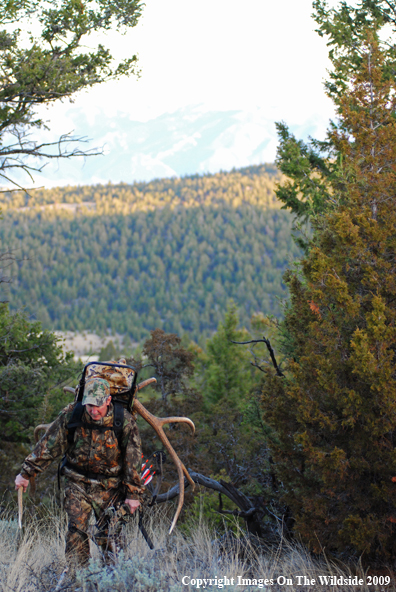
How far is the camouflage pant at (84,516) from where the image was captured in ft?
12.2

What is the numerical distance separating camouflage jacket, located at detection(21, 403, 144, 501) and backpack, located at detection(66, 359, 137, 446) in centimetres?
3

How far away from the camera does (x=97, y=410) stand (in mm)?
3645

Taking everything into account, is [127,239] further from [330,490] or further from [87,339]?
[330,490]

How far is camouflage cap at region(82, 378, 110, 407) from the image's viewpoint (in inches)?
140

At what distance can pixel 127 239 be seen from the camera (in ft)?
541

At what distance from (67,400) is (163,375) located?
233 cm

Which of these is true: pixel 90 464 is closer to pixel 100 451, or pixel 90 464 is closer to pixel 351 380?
pixel 100 451

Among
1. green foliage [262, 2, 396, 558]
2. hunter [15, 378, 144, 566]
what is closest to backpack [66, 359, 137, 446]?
hunter [15, 378, 144, 566]

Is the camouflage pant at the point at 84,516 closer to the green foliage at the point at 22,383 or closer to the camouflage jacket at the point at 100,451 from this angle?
the camouflage jacket at the point at 100,451

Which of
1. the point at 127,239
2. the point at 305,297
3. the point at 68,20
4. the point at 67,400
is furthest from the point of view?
the point at 127,239

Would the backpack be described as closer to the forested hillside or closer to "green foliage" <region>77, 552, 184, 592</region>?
"green foliage" <region>77, 552, 184, 592</region>

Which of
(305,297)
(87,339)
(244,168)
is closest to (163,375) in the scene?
(305,297)

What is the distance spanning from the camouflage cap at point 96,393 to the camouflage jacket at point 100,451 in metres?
0.25

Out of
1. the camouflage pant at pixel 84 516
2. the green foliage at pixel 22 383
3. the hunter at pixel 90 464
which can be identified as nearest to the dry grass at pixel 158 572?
the camouflage pant at pixel 84 516
